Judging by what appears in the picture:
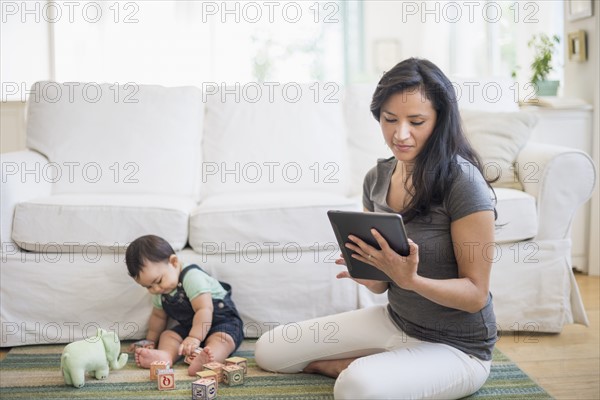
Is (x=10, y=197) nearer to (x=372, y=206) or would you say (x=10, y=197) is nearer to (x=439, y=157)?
(x=372, y=206)

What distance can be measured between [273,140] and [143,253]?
3.13 ft

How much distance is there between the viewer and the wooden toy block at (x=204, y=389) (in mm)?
2012

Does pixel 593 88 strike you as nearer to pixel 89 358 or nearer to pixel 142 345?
pixel 142 345

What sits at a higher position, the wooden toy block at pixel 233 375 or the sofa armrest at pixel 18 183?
the sofa armrest at pixel 18 183

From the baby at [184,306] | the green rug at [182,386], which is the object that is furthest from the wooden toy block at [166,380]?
the baby at [184,306]

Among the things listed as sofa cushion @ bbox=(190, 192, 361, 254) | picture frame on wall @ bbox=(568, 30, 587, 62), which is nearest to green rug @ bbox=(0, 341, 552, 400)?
sofa cushion @ bbox=(190, 192, 361, 254)

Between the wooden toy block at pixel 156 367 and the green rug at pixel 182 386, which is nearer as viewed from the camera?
the green rug at pixel 182 386

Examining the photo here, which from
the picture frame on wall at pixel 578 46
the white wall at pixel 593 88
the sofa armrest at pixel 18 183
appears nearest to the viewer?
the sofa armrest at pixel 18 183

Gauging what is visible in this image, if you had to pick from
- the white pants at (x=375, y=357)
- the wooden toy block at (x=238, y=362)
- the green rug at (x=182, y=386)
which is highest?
the white pants at (x=375, y=357)

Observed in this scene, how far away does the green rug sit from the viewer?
208cm

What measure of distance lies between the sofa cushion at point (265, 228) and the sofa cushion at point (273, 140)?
47 centimetres

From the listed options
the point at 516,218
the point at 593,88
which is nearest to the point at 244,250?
the point at 516,218

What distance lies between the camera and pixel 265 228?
2580 mm

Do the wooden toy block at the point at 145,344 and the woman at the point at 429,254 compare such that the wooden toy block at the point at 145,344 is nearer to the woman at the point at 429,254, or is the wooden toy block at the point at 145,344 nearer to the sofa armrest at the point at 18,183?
the sofa armrest at the point at 18,183
